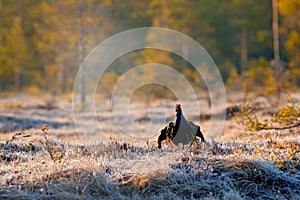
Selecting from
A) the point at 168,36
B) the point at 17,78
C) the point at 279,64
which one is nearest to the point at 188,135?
the point at 279,64

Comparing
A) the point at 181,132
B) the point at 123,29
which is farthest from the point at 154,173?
the point at 123,29

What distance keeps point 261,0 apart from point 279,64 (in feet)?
52.0

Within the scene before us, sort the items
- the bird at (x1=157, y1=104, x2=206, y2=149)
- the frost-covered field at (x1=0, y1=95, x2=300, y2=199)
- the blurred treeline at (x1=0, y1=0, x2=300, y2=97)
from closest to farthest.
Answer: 1. the frost-covered field at (x1=0, y1=95, x2=300, y2=199)
2. the bird at (x1=157, y1=104, x2=206, y2=149)
3. the blurred treeline at (x1=0, y1=0, x2=300, y2=97)

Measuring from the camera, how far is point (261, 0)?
37875 mm

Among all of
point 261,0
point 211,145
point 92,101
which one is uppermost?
point 261,0

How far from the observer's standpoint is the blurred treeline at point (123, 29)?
30203 millimetres

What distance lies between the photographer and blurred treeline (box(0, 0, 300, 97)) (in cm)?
3020

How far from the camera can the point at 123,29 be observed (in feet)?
133

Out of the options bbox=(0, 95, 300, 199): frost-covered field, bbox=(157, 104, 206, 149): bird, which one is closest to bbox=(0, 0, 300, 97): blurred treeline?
bbox=(157, 104, 206, 149): bird

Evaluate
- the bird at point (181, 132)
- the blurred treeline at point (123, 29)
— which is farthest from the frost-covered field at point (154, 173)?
the blurred treeline at point (123, 29)

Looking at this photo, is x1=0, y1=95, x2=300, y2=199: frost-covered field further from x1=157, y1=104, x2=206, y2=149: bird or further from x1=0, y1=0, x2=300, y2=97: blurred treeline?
x1=0, y1=0, x2=300, y2=97: blurred treeline

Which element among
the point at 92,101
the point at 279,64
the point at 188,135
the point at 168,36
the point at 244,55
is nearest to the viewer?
the point at 188,135

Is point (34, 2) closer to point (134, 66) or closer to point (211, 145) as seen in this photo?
point (134, 66)

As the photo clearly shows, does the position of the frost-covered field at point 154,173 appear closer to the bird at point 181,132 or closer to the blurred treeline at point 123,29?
the bird at point 181,132
